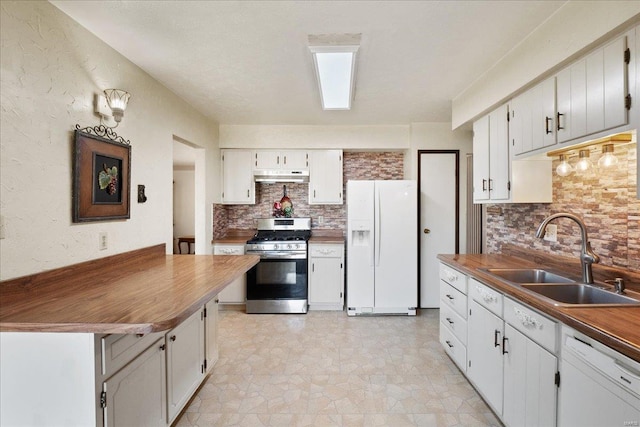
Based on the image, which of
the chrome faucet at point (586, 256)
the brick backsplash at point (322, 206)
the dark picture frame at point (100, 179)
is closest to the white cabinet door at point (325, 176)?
the brick backsplash at point (322, 206)

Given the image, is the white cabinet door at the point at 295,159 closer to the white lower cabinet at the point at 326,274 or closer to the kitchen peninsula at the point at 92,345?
the white lower cabinet at the point at 326,274

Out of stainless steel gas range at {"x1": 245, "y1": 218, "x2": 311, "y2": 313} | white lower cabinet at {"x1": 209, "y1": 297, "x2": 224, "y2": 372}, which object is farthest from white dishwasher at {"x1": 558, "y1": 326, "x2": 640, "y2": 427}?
stainless steel gas range at {"x1": 245, "y1": 218, "x2": 311, "y2": 313}

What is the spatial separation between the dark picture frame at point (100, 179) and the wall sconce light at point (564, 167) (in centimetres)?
318

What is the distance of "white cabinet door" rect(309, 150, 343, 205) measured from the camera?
4.21 metres

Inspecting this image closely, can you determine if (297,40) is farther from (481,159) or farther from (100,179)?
(481,159)

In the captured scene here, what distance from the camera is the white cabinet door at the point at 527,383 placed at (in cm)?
139

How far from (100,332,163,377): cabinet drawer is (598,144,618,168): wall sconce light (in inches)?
110

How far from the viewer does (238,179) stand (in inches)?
165

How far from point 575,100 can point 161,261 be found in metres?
2.97

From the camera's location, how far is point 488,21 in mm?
1787

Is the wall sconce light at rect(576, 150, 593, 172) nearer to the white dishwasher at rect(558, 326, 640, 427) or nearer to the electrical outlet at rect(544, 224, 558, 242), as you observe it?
the electrical outlet at rect(544, 224, 558, 242)

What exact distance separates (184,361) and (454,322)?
6.83 ft

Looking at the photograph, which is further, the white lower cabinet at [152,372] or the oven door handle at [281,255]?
the oven door handle at [281,255]

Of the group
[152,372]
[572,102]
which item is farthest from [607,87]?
[152,372]
